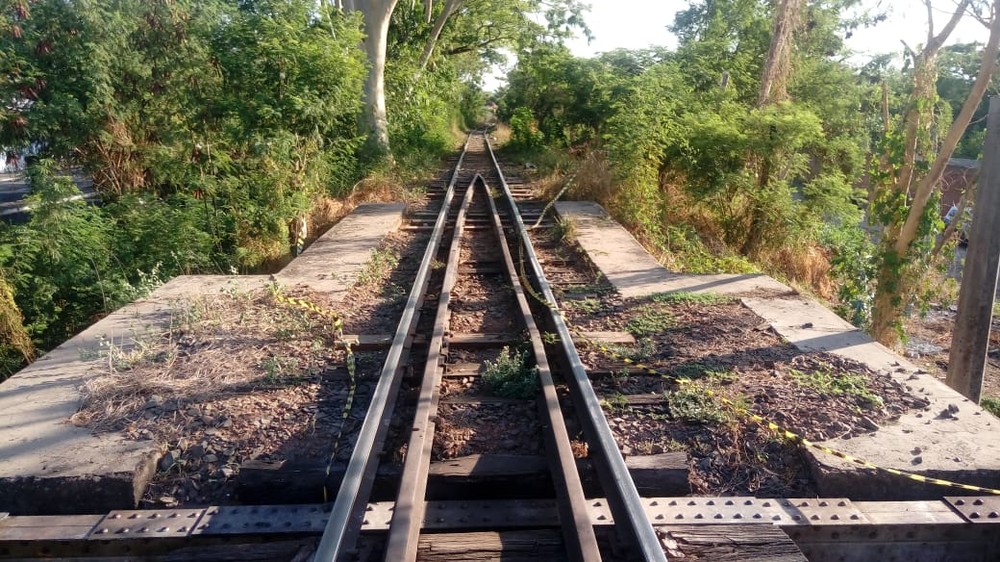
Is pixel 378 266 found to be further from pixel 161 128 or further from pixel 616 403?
pixel 616 403

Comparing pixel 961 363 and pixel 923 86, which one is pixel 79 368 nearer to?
pixel 961 363

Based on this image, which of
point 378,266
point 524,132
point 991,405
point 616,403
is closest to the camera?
point 616,403

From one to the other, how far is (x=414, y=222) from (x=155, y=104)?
4038mm

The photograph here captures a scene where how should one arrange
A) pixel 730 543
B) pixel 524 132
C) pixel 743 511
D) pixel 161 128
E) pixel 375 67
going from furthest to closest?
pixel 524 132 → pixel 375 67 → pixel 161 128 → pixel 743 511 → pixel 730 543

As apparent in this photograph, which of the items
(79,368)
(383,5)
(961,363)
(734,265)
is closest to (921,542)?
(961,363)

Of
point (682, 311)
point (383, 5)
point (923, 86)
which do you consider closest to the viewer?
point (682, 311)

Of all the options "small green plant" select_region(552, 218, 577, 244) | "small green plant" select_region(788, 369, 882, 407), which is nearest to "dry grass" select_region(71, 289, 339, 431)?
"small green plant" select_region(788, 369, 882, 407)

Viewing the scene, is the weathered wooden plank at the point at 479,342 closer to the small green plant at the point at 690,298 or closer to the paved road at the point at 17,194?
the small green plant at the point at 690,298

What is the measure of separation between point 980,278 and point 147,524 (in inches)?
226

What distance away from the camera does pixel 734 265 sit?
8.42 m

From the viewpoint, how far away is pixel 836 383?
447cm

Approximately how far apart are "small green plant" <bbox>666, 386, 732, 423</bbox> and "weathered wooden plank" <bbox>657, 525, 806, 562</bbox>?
102 cm

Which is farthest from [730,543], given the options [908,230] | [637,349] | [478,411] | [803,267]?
[803,267]

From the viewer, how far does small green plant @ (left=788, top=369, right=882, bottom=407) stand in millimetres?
4273
